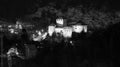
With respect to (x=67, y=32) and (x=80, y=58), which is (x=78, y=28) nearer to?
(x=67, y=32)

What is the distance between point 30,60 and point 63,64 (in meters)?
3.85

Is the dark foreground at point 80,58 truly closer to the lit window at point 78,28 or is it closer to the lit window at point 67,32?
the lit window at point 67,32

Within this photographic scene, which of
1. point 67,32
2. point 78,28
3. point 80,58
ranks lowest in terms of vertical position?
point 80,58

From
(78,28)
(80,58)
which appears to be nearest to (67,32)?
(78,28)

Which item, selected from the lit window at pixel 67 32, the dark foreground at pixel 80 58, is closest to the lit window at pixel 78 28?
the lit window at pixel 67 32

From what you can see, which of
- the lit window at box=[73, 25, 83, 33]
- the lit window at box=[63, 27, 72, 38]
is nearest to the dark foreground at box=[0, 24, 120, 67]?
the lit window at box=[63, 27, 72, 38]

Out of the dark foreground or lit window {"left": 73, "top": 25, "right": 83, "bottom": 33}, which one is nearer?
the dark foreground

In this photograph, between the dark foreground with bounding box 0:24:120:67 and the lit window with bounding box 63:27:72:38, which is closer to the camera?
the dark foreground with bounding box 0:24:120:67

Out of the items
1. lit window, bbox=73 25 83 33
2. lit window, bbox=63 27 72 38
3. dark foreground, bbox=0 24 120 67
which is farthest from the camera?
lit window, bbox=73 25 83 33

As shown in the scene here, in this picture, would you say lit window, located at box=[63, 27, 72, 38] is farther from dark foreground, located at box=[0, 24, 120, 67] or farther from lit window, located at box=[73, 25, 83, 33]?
dark foreground, located at box=[0, 24, 120, 67]

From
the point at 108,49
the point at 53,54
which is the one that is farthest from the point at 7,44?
the point at 108,49

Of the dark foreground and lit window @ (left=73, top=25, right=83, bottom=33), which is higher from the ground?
lit window @ (left=73, top=25, right=83, bottom=33)

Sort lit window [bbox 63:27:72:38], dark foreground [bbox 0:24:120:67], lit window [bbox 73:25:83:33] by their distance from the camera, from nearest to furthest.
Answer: dark foreground [bbox 0:24:120:67] < lit window [bbox 63:27:72:38] < lit window [bbox 73:25:83:33]

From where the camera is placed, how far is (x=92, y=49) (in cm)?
2400
